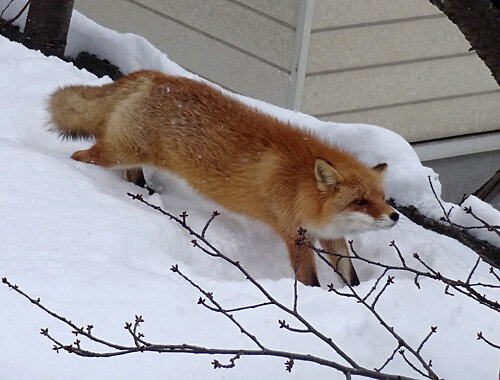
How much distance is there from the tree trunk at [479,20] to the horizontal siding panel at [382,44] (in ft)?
8.99

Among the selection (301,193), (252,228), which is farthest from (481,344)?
(252,228)

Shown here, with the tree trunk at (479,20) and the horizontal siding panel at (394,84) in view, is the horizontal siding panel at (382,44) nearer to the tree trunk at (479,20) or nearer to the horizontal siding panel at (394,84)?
the horizontal siding panel at (394,84)

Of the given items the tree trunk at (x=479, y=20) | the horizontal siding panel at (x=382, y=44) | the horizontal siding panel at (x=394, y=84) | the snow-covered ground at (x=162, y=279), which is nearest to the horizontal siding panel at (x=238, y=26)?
the horizontal siding panel at (x=382, y=44)

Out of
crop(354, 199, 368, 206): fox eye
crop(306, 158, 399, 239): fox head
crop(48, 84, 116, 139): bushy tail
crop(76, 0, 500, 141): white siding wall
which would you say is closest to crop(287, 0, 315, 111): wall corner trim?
crop(76, 0, 500, 141): white siding wall

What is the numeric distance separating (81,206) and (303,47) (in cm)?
290

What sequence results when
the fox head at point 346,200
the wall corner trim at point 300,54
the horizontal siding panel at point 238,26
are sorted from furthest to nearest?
the horizontal siding panel at point 238,26
the wall corner trim at point 300,54
the fox head at point 346,200

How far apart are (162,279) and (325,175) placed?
112 centimetres

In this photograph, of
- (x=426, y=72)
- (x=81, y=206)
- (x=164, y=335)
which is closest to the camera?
(x=164, y=335)

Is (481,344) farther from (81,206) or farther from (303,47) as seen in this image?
(303,47)

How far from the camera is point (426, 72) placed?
681 cm

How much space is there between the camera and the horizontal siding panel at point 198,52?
639 cm

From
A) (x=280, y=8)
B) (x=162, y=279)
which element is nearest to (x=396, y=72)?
(x=280, y=8)

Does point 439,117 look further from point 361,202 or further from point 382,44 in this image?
point 361,202

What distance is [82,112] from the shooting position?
4.45 metres
